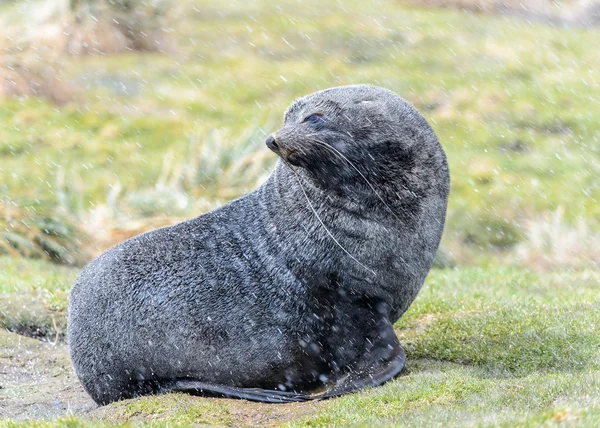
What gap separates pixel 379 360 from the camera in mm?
6230

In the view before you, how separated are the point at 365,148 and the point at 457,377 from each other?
172cm

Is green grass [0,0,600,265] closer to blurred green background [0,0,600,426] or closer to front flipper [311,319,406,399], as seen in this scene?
blurred green background [0,0,600,426]

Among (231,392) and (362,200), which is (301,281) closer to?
(362,200)

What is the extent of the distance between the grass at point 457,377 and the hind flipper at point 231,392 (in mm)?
112

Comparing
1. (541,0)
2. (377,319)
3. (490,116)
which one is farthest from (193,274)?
(541,0)

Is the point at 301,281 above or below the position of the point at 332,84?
above

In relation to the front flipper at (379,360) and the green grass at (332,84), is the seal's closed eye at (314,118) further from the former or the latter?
the green grass at (332,84)

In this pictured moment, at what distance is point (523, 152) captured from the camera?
18766 mm

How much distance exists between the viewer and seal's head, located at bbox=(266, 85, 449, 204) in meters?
6.23

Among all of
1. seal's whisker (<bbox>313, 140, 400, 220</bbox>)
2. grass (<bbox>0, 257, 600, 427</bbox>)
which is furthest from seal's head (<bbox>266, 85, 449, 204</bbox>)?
grass (<bbox>0, 257, 600, 427</bbox>)

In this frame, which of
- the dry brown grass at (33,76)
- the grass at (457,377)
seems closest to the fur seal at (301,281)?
the grass at (457,377)

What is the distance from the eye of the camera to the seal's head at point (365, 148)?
6.23 meters

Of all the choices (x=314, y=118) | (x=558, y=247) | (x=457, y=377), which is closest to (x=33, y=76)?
(x=558, y=247)

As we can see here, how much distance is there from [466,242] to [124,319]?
9.47m
